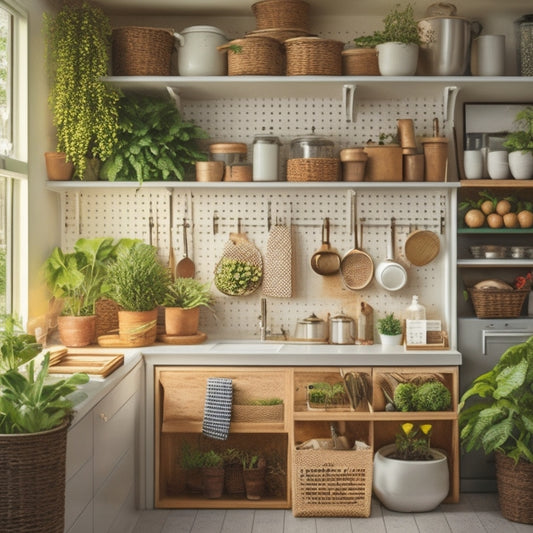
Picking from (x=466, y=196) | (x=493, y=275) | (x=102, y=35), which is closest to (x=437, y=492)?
(x=493, y=275)

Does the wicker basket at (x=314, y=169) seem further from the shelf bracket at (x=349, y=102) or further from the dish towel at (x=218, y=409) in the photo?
the dish towel at (x=218, y=409)

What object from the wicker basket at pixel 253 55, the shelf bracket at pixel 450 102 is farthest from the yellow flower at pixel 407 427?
the wicker basket at pixel 253 55

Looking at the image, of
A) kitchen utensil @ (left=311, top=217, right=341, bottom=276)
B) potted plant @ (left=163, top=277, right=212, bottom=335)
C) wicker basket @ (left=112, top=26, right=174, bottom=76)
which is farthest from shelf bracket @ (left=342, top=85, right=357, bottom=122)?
potted plant @ (left=163, top=277, right=212, bottom=335)

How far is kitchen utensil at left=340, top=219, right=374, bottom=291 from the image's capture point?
452cm

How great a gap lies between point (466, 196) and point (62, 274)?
2.27 meters

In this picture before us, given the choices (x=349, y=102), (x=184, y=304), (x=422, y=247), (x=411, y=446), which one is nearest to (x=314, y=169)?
(x=349, y=102)

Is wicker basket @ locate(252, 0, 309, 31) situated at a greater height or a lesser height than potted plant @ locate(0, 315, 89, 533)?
greater

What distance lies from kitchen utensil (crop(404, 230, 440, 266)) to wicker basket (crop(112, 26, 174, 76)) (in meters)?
1.65

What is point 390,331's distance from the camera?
14.3ft

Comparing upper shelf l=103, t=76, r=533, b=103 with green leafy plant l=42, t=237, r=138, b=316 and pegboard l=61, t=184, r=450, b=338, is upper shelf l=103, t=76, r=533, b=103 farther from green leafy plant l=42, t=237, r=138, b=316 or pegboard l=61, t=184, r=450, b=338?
green leafy plant l=42, t=237, r=138, b=316

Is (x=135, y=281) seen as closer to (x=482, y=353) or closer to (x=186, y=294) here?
(x=186, y=294)

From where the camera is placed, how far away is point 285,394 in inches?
162

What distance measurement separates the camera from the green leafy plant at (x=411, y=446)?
13.3 ft

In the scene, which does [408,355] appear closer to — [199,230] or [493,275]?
[493,275]
